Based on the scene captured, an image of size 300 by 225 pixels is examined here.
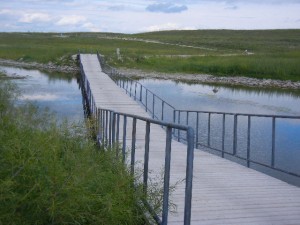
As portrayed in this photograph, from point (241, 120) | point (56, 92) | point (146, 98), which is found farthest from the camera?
point (56, 92)

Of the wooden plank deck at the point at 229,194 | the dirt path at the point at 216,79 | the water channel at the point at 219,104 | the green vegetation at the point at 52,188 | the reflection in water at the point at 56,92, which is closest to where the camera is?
the green vegetation at the point at 52,188

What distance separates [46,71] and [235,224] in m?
40.5

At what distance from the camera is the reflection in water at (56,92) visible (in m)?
23.2

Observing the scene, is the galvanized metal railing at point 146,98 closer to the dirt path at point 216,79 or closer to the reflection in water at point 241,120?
the reflection in water at point 241,120

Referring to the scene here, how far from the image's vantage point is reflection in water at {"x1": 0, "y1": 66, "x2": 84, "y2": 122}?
23188mm

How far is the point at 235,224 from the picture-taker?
537 centimetres

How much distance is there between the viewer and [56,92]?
29.8 meters

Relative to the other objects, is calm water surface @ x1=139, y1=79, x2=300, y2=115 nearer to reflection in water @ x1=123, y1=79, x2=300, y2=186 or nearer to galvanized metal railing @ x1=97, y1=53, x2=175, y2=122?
reflection in water @ x1=123, y1=79, x2=300, y2=186

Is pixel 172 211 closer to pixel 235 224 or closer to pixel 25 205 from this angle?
pixel 235 224

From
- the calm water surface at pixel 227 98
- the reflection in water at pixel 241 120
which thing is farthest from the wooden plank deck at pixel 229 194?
the calm water surface at pixel 227 98

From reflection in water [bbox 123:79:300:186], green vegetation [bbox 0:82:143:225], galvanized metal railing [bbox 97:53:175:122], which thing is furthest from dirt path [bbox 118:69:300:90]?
green vegetation [bbox 0:82:143:225]

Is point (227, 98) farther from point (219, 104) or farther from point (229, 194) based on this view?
→ point (229, 194)

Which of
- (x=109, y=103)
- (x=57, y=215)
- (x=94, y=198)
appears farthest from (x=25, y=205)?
(x=109, y=103)

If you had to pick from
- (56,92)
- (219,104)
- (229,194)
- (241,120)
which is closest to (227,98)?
(219,104)
